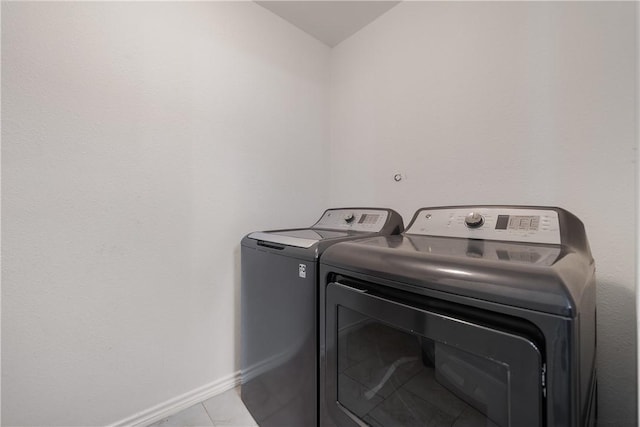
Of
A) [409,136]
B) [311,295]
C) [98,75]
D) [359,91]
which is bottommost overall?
[311,295]

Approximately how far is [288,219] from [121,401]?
1.20 m

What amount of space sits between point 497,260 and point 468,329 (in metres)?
0.17

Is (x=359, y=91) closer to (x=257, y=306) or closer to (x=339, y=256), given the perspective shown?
(x=339, y=256)

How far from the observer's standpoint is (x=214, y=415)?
50.0 inches

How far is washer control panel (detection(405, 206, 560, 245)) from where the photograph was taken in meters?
0.86

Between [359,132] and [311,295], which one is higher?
[359,132]

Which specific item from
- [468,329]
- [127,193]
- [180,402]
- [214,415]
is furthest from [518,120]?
[180,402]

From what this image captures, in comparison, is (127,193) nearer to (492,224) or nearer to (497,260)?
(497,260)

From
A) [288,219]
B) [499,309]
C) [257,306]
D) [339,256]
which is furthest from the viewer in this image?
[288,219]

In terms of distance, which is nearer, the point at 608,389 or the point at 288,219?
the point at 608,389

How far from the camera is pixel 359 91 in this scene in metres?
1.81

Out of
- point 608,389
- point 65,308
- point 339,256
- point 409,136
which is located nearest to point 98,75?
point 65,308

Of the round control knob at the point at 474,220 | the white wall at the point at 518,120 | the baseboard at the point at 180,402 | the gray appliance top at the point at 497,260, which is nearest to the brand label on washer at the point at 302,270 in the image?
the gray appliance top at the point at 497,260

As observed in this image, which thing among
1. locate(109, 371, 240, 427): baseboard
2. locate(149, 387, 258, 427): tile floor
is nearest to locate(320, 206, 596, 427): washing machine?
locate(149, 387, 258, 427): tile floor
